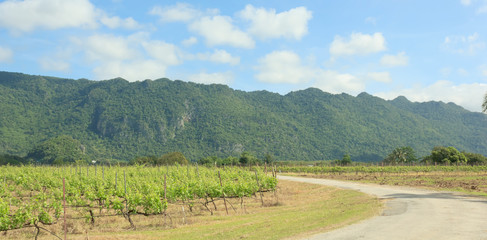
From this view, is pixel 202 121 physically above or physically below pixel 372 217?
above

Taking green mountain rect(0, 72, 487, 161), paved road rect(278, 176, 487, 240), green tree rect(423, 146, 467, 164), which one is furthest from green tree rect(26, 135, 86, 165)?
A: paved road rect(278, 176, 487, 240)

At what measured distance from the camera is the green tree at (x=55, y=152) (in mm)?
120562

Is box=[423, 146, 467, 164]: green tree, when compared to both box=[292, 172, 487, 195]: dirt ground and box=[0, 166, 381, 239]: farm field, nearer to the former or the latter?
box=[292, 172, 487, 195]: dirt ground

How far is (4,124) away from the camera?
148 m

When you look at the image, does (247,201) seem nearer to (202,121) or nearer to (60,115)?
(202,121)

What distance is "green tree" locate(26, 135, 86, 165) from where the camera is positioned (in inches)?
4747

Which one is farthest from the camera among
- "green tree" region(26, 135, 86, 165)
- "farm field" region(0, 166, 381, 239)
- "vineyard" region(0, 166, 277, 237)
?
"green tree" region(26, 135, 86, 165)

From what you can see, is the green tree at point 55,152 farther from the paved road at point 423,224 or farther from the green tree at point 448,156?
the paved road at point 423,224

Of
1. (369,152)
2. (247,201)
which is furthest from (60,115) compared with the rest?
(247,201)

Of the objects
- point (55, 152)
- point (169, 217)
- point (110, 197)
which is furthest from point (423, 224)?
point (55, 152)

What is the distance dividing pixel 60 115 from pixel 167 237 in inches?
6973

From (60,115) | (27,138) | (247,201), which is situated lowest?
(247,201)

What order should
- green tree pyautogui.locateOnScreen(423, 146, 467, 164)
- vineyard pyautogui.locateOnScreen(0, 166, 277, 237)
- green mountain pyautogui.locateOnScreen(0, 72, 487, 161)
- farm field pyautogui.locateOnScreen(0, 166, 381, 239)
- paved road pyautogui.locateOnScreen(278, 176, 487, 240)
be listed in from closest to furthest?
paved road pyautogui.locateOnScreen(278, 176, 487, 240)
farm field pyautogui.locateOnScreen(0, 166, 381, 239)
vineyard pyautogui.locateOnScreen(0, 166, 277, 237)
green tree pyautogui.locateOnScreen(423, 146, 467, 164)
green mountain pyautogui.locateOnScreen(0, 72, 487, 161)

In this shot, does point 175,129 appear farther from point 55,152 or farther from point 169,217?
point 169,217
